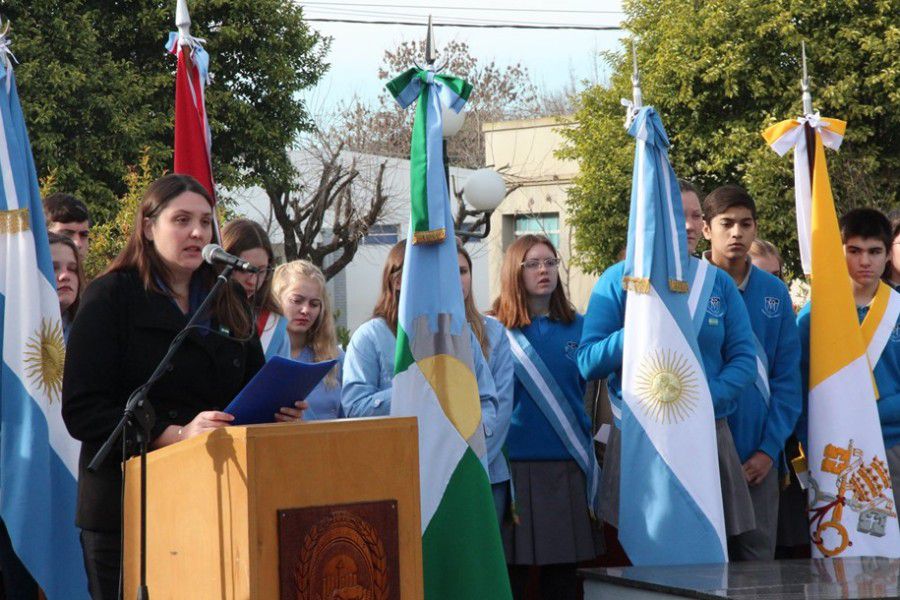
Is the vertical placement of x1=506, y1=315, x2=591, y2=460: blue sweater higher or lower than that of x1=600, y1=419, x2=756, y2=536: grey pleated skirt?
higher

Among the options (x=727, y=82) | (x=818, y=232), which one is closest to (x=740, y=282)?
(x=818, y=232)

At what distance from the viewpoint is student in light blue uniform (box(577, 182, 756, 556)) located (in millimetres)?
5004

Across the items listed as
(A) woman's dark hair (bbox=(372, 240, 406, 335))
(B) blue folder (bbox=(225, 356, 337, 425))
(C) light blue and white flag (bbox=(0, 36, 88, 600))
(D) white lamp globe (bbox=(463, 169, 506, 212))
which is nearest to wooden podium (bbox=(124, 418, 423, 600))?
(B) blue folder (bbox=(225, 356, 337, 425))

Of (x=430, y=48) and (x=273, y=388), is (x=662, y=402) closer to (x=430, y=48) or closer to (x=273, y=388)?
(x=430, y=48)

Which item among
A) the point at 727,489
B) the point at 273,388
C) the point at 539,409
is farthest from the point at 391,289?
the point at 273,388

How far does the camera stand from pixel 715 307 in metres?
5.12

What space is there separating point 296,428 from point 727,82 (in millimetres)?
14429

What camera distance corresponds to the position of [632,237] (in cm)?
503

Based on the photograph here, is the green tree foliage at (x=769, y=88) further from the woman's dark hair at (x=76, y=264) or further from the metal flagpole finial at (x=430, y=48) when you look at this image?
the woman's dark hair at (x=76, y=264)

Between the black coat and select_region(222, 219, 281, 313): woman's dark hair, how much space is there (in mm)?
1543

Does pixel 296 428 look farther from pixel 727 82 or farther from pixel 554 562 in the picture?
pixel 727 82

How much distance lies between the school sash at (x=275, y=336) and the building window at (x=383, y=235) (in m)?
20.9

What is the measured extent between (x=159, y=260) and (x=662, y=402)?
7.42 feet

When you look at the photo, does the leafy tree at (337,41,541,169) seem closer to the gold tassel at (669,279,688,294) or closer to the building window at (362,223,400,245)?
the building window at (362,223,400,245)
